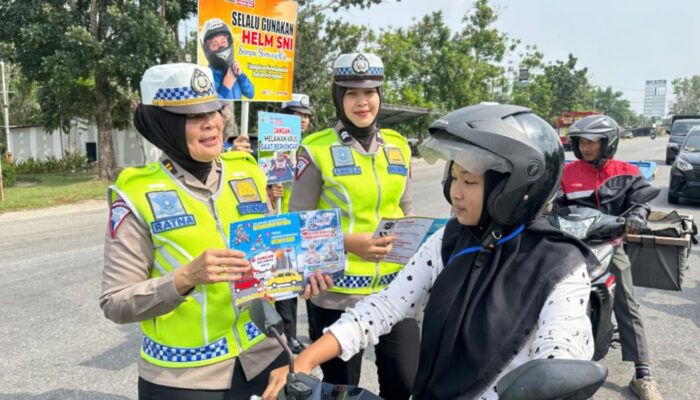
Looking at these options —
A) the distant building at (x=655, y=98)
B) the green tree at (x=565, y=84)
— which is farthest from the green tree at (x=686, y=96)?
the green tree at (x=565, y=84)

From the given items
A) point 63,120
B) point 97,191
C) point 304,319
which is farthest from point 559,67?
point 304,319

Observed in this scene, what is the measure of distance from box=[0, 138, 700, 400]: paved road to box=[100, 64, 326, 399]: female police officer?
2.10m

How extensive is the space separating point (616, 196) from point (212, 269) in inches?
130

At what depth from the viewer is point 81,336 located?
4.61 metres

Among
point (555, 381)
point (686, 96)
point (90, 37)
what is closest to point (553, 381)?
point (555, 381)

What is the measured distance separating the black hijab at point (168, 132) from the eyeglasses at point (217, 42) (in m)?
2.78

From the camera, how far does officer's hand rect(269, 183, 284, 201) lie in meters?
4.98

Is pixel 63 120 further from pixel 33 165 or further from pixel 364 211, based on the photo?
pixel 364 211

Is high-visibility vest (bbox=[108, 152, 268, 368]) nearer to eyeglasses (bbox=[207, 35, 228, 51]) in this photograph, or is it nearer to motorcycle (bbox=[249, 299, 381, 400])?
motorcycle (bbox=[249, 299, 381, 400])

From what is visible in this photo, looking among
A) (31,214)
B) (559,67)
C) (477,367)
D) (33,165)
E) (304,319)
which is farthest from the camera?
(559,67)

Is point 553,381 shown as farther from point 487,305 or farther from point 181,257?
point 181,257

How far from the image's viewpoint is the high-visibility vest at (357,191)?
253 cm

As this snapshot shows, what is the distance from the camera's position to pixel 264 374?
1.99m

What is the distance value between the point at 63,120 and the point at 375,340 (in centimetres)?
2704
